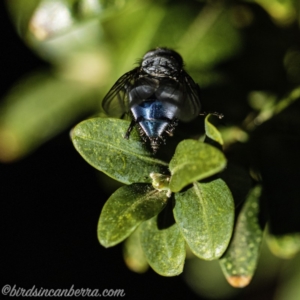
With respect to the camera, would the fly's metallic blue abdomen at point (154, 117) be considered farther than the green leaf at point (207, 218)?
Yes

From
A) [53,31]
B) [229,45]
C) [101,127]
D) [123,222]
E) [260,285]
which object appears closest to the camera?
[123,222]

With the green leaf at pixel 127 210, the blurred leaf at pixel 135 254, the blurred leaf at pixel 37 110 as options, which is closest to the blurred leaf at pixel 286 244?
the blurred leaf at pixel 135 254

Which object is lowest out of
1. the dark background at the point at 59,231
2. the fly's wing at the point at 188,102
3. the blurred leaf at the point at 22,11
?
the dark background at the point at 59,231

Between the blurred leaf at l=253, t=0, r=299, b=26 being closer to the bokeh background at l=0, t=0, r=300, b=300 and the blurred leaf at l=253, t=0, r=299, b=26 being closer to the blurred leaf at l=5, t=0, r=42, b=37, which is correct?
the bokeh background at l=0, t=0, r=300, b=300

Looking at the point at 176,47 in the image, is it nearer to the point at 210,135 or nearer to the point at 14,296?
the point at 210,135

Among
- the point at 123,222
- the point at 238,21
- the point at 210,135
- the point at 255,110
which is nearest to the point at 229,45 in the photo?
the point at 238,21

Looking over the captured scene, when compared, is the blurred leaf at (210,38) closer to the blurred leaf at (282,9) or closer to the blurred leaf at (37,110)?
the blurred leaf at (282,9)

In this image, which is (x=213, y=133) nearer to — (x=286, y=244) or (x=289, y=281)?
(x=286, y=244)
